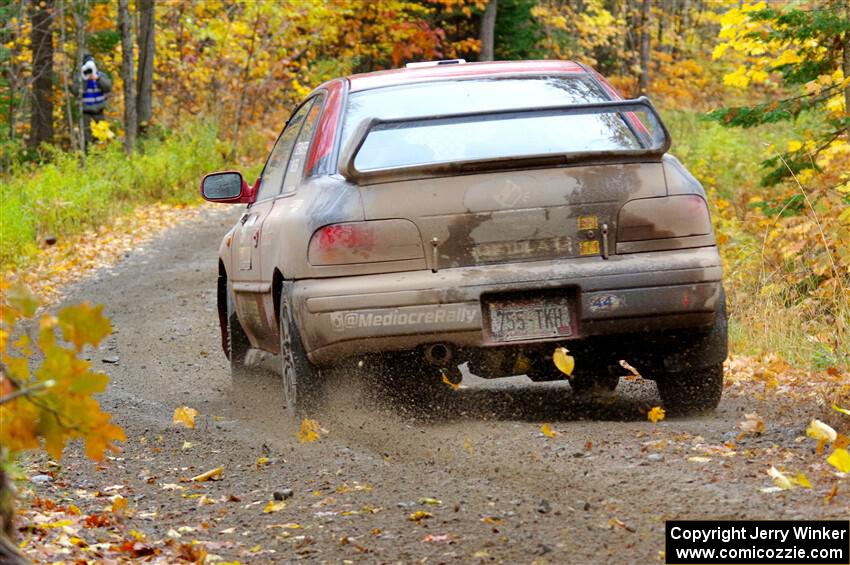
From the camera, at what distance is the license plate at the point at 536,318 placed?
566 cm

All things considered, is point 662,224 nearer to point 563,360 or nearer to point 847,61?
point 563,360

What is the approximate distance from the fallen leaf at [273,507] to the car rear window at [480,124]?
1669mm

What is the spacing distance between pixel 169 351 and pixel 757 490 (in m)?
6.96

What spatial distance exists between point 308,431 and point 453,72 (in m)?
2.09

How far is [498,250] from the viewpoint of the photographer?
567 cm

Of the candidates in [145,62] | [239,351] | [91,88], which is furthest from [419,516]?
[145,62]

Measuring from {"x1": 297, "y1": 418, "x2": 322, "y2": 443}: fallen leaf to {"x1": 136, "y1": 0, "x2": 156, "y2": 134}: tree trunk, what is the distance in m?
21.4

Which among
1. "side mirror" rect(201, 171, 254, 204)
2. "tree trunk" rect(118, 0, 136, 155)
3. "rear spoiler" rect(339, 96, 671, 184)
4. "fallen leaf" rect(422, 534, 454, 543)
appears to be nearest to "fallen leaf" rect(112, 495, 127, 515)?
"fallen leaf" rect(422, 534, 454, 543)

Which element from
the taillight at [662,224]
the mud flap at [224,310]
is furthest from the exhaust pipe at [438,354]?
the mud flap at [224,310]

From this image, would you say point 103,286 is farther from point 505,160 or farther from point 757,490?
point 757,490

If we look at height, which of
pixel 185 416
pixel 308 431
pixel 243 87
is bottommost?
pixel 243 87

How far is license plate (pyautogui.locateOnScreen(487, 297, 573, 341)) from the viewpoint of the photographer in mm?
5660

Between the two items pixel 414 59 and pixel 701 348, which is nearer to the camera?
pixel 701 348

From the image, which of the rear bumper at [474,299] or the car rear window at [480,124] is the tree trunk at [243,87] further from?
the rear bumper at [474,299]
